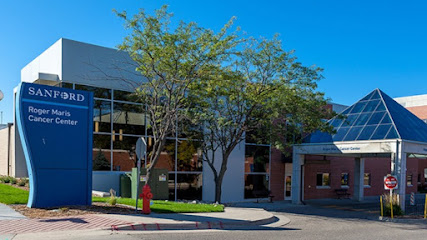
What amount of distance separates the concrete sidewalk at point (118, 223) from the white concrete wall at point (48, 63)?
11.0m

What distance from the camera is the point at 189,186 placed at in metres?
24.9

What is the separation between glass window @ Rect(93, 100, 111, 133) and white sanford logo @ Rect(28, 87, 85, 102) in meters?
7.40

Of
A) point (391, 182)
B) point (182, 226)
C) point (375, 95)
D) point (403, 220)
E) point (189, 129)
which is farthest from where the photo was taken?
point (375, 95)

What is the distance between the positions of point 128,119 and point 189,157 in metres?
4.50

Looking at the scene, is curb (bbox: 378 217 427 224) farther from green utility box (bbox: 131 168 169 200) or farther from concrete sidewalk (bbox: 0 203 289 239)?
green utility box (bbox: 131 168 169 200)

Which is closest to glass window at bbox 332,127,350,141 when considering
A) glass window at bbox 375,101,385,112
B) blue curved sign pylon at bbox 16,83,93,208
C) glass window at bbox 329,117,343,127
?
glass window at bbox 329,117,343,127

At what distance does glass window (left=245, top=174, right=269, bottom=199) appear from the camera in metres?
28.2

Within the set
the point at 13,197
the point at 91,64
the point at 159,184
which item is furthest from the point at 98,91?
the point at 13,197

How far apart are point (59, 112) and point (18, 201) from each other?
11.5ft

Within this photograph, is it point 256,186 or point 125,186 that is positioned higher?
point 125,186

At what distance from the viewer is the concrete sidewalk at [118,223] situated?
9875 mm

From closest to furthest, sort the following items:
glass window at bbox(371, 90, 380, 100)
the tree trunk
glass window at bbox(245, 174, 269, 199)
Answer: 1. the tree trunk
2. glass window at bbox(371, 90, 380, 100)
3. glass window at bbox(245, 174, 269, 199)

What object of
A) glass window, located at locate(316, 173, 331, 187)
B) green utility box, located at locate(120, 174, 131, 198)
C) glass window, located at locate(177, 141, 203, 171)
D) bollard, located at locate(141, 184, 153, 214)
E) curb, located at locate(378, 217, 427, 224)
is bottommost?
curb, located at locate(378, 217, 427, 224)

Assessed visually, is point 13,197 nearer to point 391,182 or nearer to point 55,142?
point 55,142
